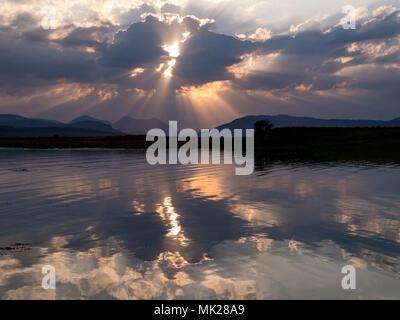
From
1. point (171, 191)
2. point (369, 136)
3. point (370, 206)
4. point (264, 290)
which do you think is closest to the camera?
point (264, 290)

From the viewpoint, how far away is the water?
991 cm

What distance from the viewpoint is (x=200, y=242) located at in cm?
1398

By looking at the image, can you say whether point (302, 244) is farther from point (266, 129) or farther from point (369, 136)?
point (266, 129)

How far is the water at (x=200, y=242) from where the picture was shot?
991 centimetres

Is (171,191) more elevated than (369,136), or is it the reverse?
(369,136)

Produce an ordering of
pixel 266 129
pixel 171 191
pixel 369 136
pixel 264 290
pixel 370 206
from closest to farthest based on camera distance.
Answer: pixel 264 290, pixel 370 206, pixel 171 191, pixel 369 136, pixel 266 129

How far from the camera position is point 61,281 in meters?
10.3

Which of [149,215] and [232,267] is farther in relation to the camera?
[149,215]
